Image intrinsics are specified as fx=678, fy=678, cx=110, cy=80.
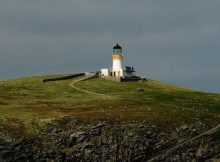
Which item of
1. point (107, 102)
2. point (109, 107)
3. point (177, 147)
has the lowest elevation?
point (177, 147)

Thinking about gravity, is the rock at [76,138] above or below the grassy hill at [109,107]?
below

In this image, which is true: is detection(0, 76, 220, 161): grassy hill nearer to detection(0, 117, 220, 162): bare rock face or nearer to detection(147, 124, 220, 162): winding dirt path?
detection(0, 117, 220, 162): bare rock face

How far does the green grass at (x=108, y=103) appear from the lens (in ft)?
456

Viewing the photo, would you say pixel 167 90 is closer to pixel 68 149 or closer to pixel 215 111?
pixel 215 111

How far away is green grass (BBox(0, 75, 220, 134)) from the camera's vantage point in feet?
456

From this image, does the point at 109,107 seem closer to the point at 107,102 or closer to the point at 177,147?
the point at 107,102

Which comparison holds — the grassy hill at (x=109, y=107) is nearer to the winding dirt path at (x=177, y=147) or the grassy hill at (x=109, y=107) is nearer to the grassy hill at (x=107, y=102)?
the grassy hill at (x=107, y=102)

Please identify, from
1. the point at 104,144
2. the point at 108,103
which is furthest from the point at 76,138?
the point at 108,103

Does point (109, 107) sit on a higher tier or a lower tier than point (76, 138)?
higher

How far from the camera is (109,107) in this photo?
488ft

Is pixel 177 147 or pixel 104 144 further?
pixel 177 147

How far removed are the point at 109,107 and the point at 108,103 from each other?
238 inches

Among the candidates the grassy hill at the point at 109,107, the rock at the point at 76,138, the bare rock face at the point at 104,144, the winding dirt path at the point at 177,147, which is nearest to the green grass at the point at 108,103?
the grassy hill at the point at 109,107

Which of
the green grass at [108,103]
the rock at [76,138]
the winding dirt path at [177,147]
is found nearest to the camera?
the winding dirt path at [177,147]
